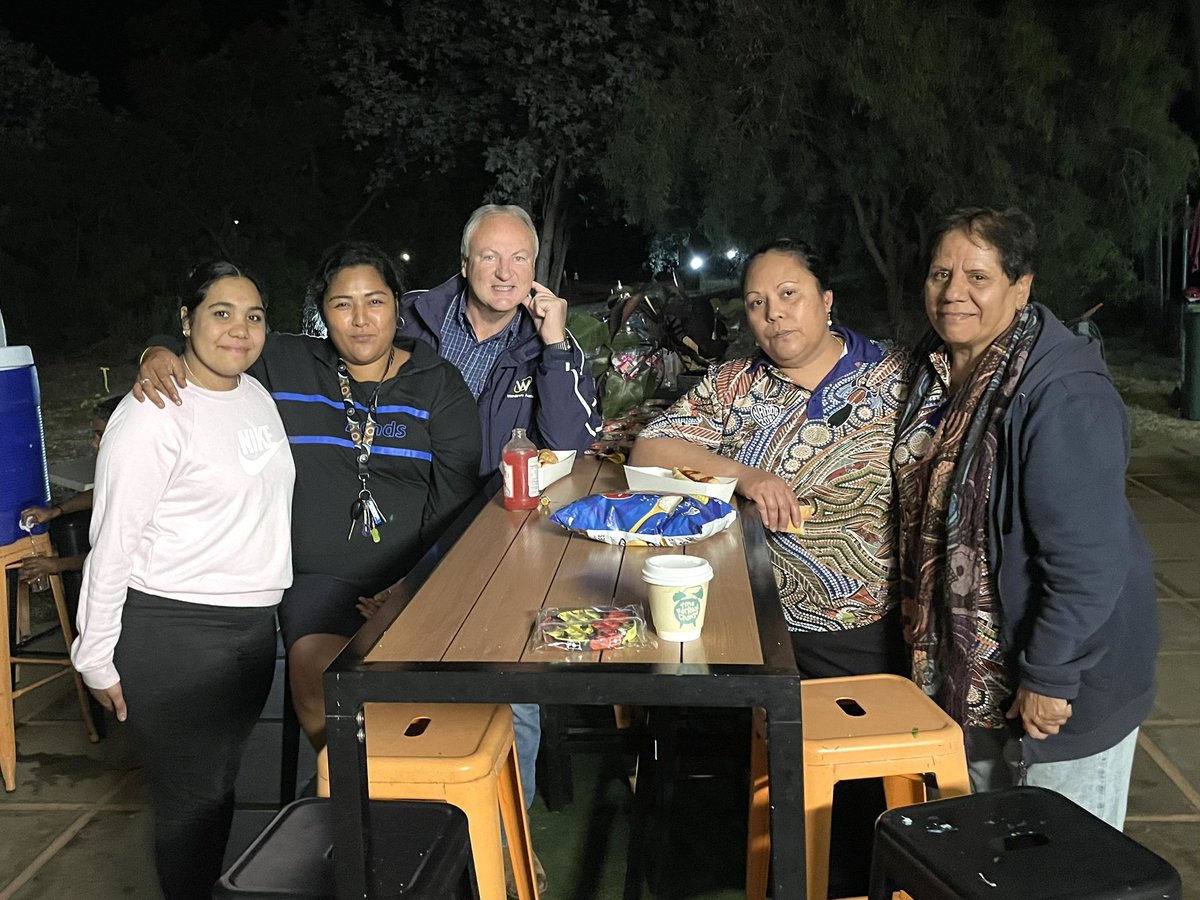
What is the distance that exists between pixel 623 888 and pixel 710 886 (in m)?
0.23

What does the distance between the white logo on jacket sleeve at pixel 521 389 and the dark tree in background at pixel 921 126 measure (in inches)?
279

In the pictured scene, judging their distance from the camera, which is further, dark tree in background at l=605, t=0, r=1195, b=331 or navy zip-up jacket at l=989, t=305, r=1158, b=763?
dark tree in background at l=605, t=0, r=1195, b=331

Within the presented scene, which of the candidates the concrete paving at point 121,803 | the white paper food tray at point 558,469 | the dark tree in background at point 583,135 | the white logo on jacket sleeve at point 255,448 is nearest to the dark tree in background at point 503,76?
the dark tree in background at point 583,135

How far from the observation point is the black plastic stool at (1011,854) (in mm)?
1604

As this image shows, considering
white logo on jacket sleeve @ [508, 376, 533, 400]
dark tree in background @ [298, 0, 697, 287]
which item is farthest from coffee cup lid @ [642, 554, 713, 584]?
dark tree in background @ [298, 0, 697, 287]

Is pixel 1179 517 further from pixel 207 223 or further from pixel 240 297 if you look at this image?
pixel 207 223

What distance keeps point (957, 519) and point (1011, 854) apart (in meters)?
0.72

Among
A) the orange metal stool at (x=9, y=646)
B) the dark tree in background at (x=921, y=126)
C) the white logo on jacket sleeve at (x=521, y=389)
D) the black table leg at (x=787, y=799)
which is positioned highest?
the dark tree in background at (x=921, y=126)

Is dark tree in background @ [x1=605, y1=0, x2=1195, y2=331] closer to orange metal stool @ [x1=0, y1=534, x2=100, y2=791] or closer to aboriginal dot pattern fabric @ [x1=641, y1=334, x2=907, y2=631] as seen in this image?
aboriginal dot pattern fabric @ [x1=641, y1=334, x2=907, y2=631]

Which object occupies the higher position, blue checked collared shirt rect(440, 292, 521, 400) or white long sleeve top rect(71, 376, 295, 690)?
blue checked collared shirt rect(440, 292, 521, 400)

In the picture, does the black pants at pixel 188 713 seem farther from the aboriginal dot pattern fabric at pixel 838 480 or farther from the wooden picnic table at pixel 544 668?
the aboriginal dot pattern fabric at pixel 838 480

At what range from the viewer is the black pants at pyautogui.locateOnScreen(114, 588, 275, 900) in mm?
2322

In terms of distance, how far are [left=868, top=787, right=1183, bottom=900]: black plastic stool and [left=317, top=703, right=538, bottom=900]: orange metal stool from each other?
0.72 m

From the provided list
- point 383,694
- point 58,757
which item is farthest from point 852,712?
point 58,757
